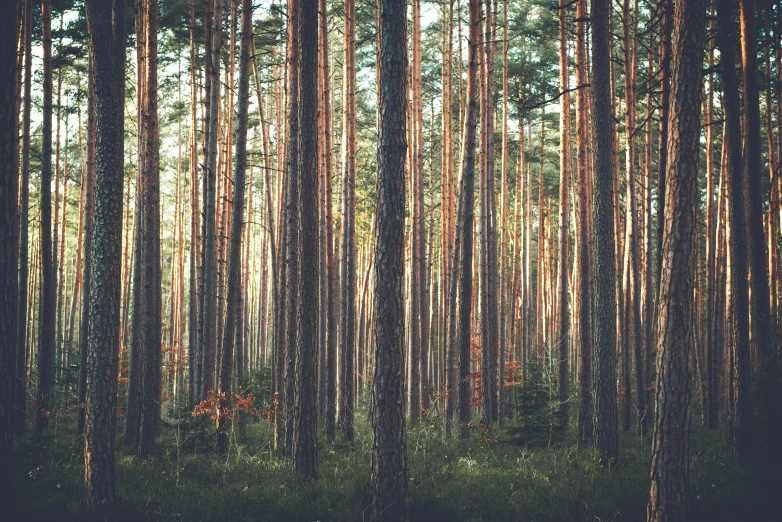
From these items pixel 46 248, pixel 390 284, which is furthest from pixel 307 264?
pixel 46 248

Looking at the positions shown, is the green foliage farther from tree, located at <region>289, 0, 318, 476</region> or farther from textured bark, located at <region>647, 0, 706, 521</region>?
textured bark, located at <region>647, 0, 706, 521</region>

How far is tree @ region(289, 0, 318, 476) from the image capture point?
23.5 ft

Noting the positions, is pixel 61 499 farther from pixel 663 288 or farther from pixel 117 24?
pixel 663 288

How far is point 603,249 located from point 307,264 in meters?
4.53

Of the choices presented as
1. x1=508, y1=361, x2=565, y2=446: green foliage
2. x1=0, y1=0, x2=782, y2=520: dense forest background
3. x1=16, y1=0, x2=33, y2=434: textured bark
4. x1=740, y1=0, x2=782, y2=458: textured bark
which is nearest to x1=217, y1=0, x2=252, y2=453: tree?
x1=0, y1=0, x2=782, y2=520: dense forest background

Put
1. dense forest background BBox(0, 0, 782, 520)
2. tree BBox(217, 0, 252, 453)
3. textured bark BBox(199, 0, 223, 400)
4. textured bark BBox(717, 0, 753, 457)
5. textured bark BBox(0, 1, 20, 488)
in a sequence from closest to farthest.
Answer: textured bark BBox(0, 1, 20, 488), dense forest background BBox(0, 0, 782, 520), textured bark BBox(717, 0, 753, 457), tree BBox(217, 0, 252, 453), textured bark BBox(199, 0, 223, 400)

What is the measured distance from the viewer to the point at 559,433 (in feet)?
34.9

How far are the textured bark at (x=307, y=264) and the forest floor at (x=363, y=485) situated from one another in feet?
1.98

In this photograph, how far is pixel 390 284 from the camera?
5.54 metres

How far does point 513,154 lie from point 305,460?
58.1 feet

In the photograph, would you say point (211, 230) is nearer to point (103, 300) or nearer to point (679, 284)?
point (103, 300)

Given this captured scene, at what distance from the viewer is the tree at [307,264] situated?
7176 mm

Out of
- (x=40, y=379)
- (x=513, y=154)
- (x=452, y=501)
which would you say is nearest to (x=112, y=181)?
(x=452, y=501)

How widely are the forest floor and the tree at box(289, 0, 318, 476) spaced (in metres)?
0.53
